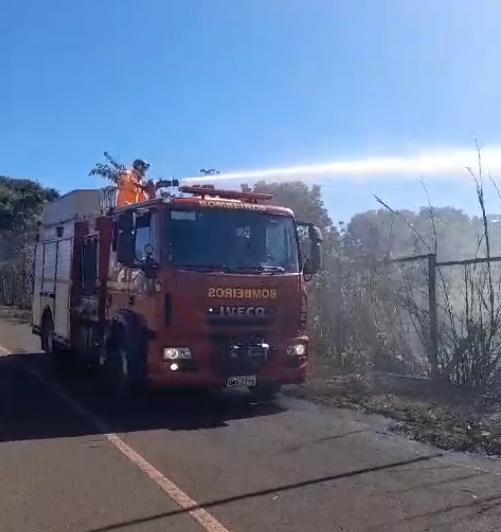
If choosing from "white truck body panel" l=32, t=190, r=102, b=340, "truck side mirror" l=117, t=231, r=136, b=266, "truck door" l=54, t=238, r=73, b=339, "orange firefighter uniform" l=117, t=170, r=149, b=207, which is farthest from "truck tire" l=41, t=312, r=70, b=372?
"truck side mirror" l=117, t=231, r=136, b=266

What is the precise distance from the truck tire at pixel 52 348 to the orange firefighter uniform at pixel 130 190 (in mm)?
3167

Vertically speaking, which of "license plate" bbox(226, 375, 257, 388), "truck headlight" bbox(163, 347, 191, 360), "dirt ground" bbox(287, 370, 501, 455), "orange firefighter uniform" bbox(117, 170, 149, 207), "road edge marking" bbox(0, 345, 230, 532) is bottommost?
"road edge marking" bbox(0, 345, 230, 532)

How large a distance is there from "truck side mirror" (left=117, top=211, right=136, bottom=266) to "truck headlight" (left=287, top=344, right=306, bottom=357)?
217cm

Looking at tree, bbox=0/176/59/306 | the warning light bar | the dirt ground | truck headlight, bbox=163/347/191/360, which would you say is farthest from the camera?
tree, bbox=0/176/59/306

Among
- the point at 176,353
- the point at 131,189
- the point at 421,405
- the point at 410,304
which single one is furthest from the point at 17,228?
the point at 421,405

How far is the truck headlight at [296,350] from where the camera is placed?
9.75 m

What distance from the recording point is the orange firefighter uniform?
11953mm

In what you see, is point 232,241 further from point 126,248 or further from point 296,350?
point 296,350

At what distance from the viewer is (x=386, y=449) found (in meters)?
7.55

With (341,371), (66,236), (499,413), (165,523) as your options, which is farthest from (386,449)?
(66,236)

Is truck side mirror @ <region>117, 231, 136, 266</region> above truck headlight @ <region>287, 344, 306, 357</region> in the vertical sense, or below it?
above

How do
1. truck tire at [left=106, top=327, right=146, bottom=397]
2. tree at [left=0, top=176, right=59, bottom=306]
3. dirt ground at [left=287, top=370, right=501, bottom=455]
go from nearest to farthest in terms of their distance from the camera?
dirt ground at [left=287, top=370, right=501, bottom=455], truck tire at [left=106, top=327, right=146, bottom=397], tree at [left=0, top=176, right=59, bottom=306]

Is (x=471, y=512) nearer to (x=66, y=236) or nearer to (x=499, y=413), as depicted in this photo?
(x=499, y=413)

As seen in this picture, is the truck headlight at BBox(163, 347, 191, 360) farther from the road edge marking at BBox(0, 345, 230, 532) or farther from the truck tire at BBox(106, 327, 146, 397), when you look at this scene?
the road edge marking at BBox(0, 345, 230, 532)
